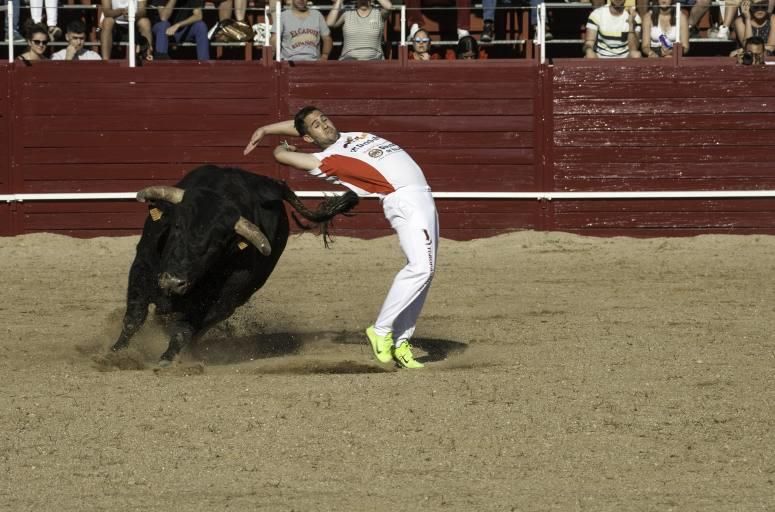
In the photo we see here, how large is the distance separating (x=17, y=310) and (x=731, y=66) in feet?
23.9

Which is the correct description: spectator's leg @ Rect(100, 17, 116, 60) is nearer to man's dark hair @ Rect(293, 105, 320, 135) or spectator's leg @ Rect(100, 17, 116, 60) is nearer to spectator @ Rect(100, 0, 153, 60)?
spectator @ Rect(100, 0, 153, 60)

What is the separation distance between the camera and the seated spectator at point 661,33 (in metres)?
14.0

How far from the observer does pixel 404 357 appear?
768 cm

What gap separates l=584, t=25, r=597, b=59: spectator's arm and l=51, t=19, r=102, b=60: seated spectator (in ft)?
15.4

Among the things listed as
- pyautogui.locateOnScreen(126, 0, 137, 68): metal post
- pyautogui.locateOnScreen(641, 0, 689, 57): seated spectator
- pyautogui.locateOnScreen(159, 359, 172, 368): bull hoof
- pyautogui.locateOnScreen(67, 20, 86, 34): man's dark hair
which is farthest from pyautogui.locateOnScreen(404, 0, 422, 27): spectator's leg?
pyautogui.locateOnScreen(159, 359, 172, 368): bull hoof

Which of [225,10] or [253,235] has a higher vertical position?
[225,10]

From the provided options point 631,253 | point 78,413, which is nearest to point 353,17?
point 631,253

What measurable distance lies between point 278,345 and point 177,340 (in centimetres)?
105

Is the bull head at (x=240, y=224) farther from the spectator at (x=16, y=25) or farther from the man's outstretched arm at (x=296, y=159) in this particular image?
the spectator at (x=16, y=25)

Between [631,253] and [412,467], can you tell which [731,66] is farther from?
[412,467]

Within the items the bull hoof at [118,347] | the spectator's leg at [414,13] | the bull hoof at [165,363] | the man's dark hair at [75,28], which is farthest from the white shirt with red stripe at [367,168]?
the spectator's leg at [414,13]

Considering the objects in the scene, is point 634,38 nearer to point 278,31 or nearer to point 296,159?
point 278,31

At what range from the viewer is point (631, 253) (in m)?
13.0

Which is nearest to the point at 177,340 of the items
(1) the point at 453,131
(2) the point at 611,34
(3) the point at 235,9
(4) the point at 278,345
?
(4) the point at 278,345
